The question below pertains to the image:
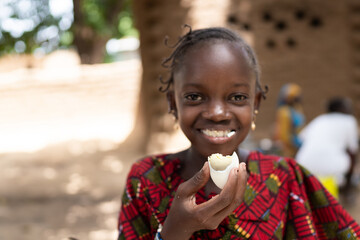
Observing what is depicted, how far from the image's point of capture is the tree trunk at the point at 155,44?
518 centimetres

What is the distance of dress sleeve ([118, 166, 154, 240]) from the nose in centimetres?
32

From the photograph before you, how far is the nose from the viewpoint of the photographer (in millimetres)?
1104

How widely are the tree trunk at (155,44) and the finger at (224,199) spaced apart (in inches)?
165

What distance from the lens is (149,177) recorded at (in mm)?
1253

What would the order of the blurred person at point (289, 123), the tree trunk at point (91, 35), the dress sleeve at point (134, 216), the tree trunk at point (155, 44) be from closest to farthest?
the dress sleeve at point (134, 216)
the blurred person at point (289, 123)
the tree trunk at point (155, 44)
the tree trunk at point (91, 35)

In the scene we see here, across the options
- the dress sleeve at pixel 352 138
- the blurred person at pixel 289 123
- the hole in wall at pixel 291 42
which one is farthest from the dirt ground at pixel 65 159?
the hole in wall at pixel 291 42

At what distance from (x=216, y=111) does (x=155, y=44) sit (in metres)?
4.72

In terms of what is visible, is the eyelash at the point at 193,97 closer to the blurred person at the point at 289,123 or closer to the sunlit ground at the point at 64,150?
the sunlit ground at the point at 64,150

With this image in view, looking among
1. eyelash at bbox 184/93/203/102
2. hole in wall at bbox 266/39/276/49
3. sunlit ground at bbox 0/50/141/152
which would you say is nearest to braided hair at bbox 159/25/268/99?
eyelash at bbox 184/93/203/102

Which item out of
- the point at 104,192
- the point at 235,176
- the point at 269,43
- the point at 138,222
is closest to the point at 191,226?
the point at 235,176

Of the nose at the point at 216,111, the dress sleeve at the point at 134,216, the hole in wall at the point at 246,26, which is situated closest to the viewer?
the nose at the point at 216,111

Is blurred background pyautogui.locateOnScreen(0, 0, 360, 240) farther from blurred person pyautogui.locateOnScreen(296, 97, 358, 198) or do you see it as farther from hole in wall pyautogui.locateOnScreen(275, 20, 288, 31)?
blurred person pyautogui.locateOnScreen(296, 97, 358, 198)

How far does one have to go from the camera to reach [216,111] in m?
1.10

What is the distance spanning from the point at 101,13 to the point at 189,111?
16075 millimetres
